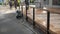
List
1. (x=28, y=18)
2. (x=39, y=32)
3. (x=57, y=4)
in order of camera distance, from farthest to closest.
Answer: (x=57, y=4), (x=28, y=18), (x=39, y=32)

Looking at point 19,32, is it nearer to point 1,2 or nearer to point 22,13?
point 22,13

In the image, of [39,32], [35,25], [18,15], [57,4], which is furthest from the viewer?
→ [57,4]

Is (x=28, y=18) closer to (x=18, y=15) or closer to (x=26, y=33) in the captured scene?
(x=18, y=15)

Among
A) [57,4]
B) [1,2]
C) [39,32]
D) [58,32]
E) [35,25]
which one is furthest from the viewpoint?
[1,2]

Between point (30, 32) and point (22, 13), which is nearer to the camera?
point (30, 32)

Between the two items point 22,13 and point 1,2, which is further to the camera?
point 1,2

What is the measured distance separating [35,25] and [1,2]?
20.1 meters

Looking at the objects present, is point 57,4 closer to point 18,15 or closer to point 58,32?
point 18,15

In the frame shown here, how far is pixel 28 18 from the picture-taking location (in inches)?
343

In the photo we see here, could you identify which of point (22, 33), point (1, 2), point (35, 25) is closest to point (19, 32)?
point (22, 33)

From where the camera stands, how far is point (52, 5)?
17.0m

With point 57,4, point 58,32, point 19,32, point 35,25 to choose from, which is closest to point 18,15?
point 35,25

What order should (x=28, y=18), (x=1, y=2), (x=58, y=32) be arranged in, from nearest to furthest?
(x=58, y=32) → (x=28, y=18) → (x=1, y=2)

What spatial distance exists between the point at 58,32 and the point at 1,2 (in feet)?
72.2
